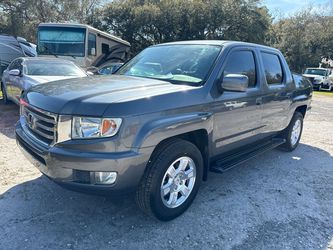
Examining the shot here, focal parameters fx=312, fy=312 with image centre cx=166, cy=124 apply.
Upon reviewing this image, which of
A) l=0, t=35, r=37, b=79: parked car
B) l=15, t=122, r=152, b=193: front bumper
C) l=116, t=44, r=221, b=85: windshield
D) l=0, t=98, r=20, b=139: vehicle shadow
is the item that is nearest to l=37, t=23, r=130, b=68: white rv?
l=0, t=98, r=20, b=139: vehicle shadow

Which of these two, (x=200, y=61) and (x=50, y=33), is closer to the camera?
(x=200, y=61)

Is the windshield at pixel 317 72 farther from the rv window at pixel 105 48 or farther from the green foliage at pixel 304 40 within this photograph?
the rv window at pixel 105 48

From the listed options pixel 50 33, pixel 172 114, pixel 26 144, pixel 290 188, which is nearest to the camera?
pixel 172 114

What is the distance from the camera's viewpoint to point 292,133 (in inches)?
241

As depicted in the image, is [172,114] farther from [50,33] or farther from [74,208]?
[50,33]

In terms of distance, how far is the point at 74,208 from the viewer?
11.5 ft

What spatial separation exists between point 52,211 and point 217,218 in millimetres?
1827

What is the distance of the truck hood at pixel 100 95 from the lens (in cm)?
276

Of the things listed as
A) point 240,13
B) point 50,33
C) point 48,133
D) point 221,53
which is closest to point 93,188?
point 48,133

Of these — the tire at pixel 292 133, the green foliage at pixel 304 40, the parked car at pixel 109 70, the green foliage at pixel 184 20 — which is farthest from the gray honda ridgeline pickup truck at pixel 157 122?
the green foliage at pixel 304 40

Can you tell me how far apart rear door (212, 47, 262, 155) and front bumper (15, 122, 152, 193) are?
1229 millimetres

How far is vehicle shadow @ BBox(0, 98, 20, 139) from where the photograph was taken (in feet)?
21.6

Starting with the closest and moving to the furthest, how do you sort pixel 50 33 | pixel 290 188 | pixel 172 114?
pixel 172 114 → pixel 290 188 → pixel 50 33

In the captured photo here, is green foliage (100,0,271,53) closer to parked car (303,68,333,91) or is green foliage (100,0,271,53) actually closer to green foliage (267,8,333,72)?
parked car (303,68,333,91)
